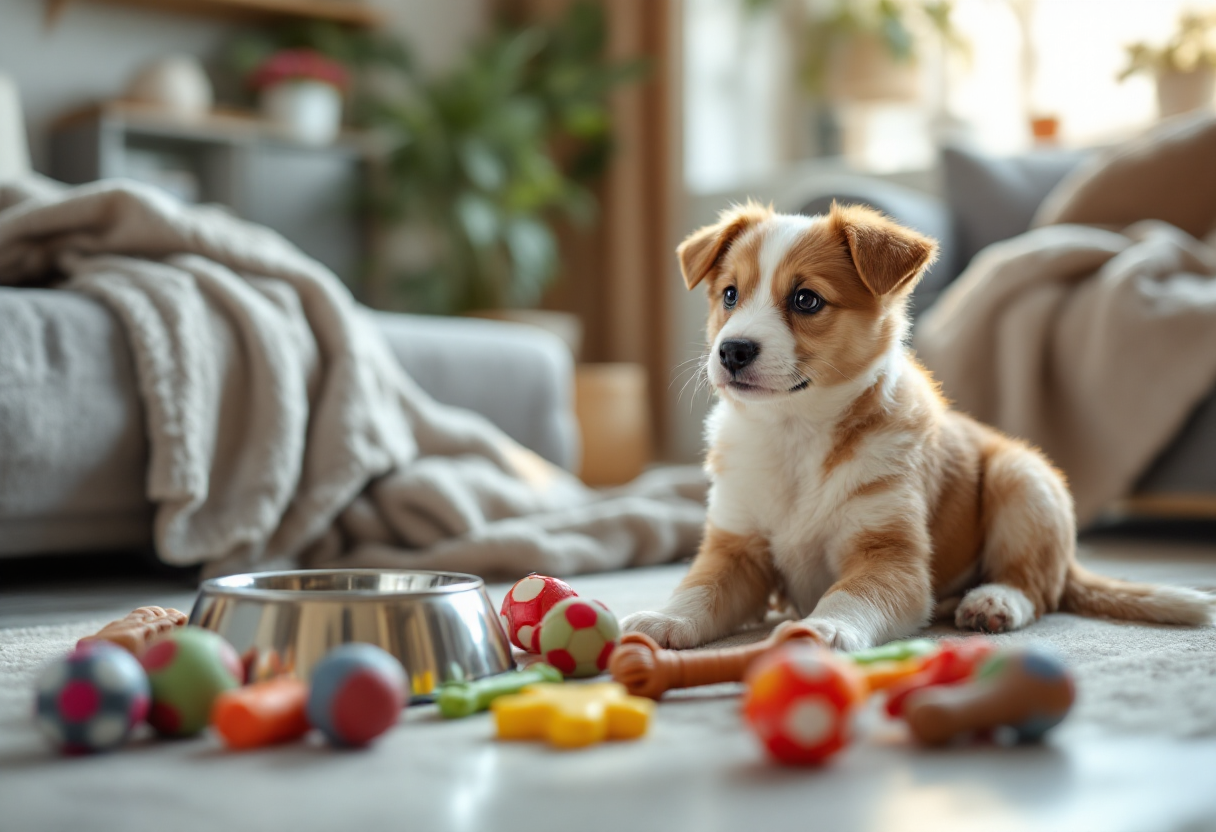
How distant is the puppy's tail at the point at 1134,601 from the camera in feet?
5.59

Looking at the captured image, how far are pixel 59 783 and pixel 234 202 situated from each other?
4.77m

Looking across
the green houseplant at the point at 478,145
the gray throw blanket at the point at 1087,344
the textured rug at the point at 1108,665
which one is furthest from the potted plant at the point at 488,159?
the textured rug at the point at 1108,665

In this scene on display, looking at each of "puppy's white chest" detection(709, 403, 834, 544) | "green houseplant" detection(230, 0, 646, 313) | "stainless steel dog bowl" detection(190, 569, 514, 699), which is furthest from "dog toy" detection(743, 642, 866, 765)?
"green houseplant" detection(230, 0, 646, 313)

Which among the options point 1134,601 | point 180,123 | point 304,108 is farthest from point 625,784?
point 304,108

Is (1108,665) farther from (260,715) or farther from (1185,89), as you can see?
(1185,89)

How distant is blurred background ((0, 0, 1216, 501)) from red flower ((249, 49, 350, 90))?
0.01 m

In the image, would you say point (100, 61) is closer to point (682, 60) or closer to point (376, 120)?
point (376, 120)

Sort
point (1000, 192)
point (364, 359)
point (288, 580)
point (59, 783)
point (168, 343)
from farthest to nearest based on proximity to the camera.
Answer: point (1000, 192) → point (364, 359) → point (168, 343) → point (288, 580) → point (59, 783)

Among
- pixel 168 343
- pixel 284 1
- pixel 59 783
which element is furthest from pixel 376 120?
pixel 59 783

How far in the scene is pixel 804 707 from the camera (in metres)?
0.99

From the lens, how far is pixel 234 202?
5395 millimetres

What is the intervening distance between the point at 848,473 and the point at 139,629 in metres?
0.95

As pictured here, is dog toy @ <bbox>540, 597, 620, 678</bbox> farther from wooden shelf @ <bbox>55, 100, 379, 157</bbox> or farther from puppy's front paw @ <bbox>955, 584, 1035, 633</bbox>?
wooden shelf @ <bbox>55, 100, 379, 157</bbox>

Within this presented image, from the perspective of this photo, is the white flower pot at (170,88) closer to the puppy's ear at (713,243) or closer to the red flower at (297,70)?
the red flower at (297,70)
